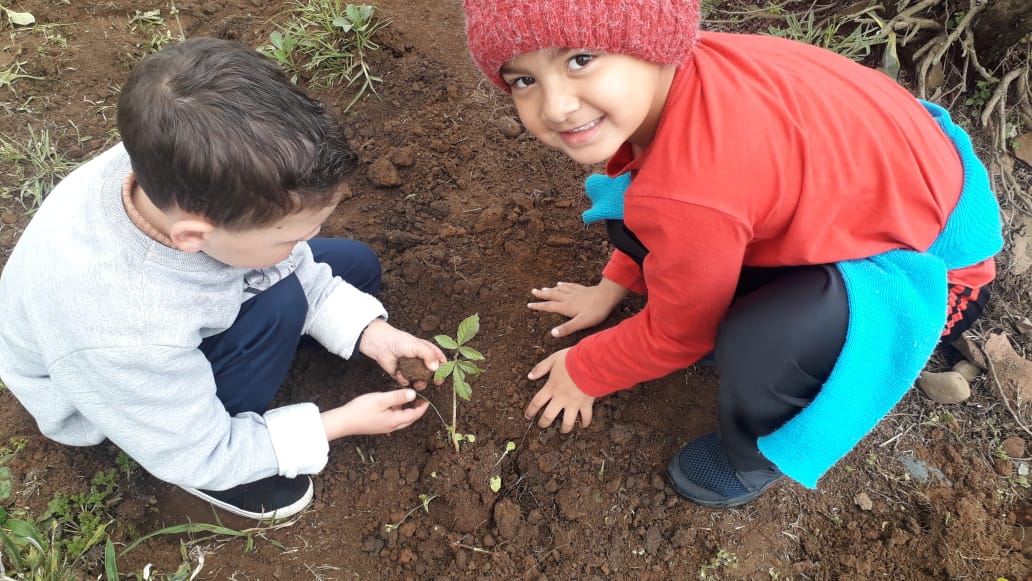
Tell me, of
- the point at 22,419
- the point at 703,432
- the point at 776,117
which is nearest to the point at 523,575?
the point at 703,432

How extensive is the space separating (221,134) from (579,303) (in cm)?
121

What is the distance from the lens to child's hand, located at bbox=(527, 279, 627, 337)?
6.68 ft

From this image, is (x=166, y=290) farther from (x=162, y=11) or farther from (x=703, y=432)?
(x=162, y=11)

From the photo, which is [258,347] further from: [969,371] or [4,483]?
[969,371]

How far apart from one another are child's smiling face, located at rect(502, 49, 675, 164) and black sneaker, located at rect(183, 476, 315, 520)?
1.23 meters

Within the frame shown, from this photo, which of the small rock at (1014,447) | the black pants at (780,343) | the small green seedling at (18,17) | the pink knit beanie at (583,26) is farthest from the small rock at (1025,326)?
the small green seedling at (18,17)

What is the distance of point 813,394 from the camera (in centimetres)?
146

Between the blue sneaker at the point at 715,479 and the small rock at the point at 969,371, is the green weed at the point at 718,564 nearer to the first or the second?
the blue sneaker at the point at 715,479

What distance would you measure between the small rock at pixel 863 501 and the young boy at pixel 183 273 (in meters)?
1.44

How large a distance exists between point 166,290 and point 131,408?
27cm

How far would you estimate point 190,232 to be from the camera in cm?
131

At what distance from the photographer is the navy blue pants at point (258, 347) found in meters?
1.65

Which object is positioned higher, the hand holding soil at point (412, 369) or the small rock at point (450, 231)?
the small rock at point (450, 231)

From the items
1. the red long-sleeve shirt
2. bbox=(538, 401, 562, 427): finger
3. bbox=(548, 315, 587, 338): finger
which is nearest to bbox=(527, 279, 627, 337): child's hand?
bbox=(548, 315, 587, 338): finger
